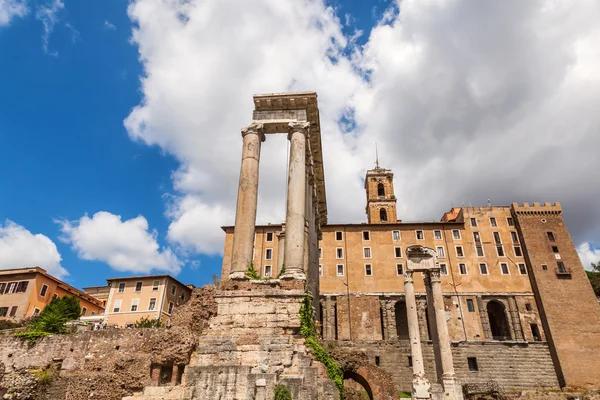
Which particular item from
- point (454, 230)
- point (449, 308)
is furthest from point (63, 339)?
point (454, 230)

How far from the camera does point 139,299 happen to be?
44.8 m

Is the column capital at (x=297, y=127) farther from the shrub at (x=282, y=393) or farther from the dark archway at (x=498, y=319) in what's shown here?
the dark archway at (x=498, y=319)

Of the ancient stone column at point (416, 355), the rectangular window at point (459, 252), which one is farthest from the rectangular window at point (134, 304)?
the rectangular window at point (459, 252)

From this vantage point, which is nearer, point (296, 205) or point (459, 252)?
point (296, 205)

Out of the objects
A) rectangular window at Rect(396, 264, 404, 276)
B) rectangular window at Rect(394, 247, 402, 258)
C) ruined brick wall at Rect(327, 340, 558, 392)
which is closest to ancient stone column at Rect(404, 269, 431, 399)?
ruined brick wall at Rect(327, 340, 558, 392)

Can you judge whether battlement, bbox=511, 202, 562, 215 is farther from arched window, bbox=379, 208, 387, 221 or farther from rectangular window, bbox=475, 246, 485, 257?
arched window, bbox=379, 208, 387, 221

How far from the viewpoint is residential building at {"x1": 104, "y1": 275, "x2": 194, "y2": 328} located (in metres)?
43.8

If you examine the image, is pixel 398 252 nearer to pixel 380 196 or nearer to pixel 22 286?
pixel 380 196

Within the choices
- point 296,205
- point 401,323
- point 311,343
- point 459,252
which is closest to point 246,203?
point 296,205

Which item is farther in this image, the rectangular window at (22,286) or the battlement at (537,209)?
the battlement at (537,209)

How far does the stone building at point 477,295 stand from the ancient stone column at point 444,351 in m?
15.9

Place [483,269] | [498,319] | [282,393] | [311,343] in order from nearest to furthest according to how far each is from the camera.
Result: [282,393] < [311,343] < [483,269] < [498,319]

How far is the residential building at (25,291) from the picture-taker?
40.7 m

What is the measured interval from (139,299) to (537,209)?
48.6 meters
